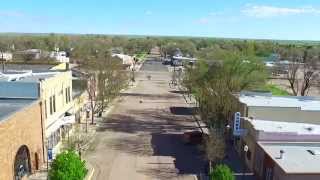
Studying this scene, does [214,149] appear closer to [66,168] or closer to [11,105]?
[66,168]

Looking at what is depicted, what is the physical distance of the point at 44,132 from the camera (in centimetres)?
3198

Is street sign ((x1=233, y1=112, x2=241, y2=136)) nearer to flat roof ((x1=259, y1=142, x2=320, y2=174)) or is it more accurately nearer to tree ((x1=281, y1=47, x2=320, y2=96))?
flat roof ((x1=259, y1=142, x2=320, y2=174))

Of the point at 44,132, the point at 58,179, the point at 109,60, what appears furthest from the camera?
the point at 109,60

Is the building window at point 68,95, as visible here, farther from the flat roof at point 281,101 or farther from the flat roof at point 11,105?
the flat roof at point 281,101

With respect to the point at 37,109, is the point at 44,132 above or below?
below

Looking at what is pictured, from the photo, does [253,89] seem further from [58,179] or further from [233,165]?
[58,179]

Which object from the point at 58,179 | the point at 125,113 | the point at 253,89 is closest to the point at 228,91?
the point at 253,89

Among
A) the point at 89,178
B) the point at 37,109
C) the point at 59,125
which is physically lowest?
the point at 89,178

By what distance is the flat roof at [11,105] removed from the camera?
26.9 m

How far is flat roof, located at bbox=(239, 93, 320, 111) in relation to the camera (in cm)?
3599

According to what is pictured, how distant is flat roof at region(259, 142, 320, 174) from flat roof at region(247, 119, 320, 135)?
1.08 m

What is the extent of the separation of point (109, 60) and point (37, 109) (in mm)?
23247

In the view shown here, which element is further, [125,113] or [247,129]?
[125,113]

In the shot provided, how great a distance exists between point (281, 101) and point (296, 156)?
45.8 ft
